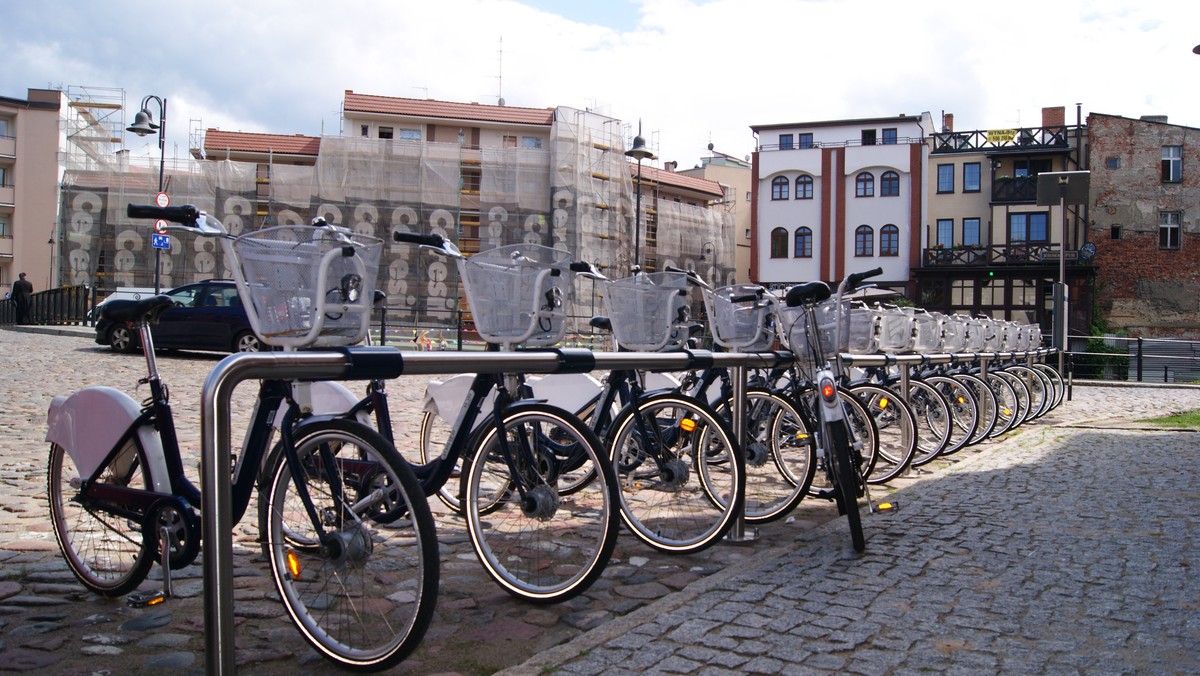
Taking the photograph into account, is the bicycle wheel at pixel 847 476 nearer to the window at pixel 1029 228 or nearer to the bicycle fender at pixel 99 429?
the bicycle fender at pixel 99 429

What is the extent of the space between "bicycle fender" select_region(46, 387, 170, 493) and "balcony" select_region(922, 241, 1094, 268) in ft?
159

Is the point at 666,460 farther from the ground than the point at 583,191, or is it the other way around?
the point at 583,191

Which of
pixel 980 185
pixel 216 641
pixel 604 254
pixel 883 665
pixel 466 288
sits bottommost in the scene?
pixel 883 665

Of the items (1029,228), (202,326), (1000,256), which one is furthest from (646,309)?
(1029,228)

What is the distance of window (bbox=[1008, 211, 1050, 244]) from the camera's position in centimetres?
4847

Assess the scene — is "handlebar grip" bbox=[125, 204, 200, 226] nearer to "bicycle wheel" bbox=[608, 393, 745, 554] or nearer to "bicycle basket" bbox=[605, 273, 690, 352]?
"bicycle wheel" bbox=[608, 393, 745, 554]

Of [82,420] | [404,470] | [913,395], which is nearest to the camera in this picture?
[404,470]

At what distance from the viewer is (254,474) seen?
131 inches

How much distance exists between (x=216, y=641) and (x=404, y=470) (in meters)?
0.72

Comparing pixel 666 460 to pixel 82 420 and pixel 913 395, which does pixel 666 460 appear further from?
pixel 913 395

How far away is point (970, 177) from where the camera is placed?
50438 millimetres

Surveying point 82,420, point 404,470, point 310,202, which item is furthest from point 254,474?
point 310,202

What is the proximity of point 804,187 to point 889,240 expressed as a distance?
5.32 metres

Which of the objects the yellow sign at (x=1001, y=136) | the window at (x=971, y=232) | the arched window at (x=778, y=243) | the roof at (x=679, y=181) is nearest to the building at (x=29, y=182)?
the roof at (x=679, y=181)
